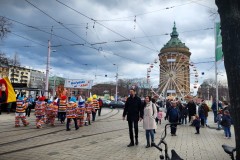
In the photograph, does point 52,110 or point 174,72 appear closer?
point 52,110

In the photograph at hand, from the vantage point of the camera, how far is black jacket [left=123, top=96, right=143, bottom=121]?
9203 millimetres

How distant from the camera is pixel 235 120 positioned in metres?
5.32

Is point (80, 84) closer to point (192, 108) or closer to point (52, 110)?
point (192, 108)

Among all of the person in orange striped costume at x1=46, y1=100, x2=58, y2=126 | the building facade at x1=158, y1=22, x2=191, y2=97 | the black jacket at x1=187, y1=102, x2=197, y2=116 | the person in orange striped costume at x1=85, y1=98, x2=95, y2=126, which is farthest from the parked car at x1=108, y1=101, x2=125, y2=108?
the person in orange striped costume at x1=46, y1=100, x2=58, y2=126

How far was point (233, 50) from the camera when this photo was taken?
5.40 m

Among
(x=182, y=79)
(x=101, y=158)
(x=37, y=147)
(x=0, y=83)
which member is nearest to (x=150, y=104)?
(x=101, y=158)

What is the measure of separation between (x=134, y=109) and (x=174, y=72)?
3045cm

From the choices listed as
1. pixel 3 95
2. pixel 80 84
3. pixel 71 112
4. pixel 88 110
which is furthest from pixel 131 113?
pixel 80 84

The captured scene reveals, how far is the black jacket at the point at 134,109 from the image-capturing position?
9.20 metres

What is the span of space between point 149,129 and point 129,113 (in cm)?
94

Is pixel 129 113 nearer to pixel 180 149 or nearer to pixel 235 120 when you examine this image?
pixel 180 149

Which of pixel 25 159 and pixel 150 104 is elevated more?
pixel 150 104

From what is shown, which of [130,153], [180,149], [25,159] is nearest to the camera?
[25,159]

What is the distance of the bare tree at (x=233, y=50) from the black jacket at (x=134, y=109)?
428cm
